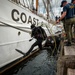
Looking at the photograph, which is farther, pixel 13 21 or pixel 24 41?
pixel 24 41

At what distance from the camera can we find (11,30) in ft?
22.3

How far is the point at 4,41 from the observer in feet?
20.6

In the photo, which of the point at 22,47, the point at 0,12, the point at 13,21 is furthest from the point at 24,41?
the point at 0,12

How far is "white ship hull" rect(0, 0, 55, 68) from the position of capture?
244 inches

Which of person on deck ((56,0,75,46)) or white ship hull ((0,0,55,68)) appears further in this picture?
white ship hull ((0,0,55,68))

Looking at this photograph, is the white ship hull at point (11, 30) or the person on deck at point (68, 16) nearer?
the person on deck at point (68, 16)

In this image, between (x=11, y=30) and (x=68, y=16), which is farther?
(x=11, y=30)

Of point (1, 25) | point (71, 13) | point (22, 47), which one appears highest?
point (71, 13)

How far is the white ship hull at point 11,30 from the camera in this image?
6.20 m

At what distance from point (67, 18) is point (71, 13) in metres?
0.26

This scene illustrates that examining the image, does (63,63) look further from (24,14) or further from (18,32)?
(24,14)

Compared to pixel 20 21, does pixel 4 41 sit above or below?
below

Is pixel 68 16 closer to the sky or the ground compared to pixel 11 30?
closer to the sky

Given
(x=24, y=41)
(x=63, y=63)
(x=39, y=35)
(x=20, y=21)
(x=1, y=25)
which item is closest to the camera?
(x=63, y=63)
